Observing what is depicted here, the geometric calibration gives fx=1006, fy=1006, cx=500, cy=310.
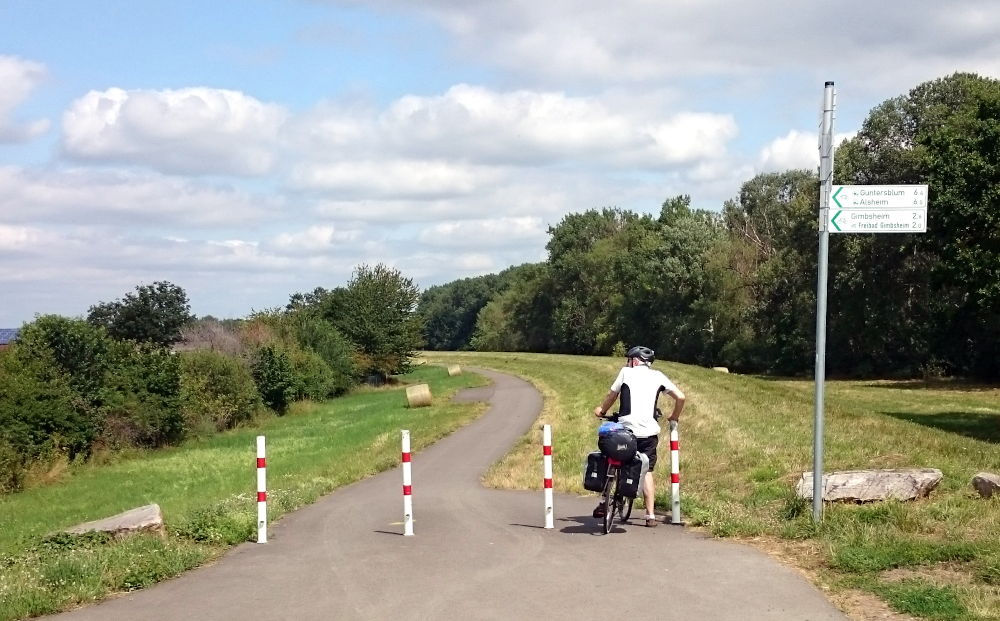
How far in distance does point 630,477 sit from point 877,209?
11.5 ft

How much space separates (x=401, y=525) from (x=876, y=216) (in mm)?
6066

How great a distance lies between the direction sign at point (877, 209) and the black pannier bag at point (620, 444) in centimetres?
279

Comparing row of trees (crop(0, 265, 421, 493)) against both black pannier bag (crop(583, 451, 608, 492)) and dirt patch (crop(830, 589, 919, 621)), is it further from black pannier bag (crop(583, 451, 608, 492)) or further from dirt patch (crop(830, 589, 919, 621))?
dirt patch (crop(830, 589, 919, 621))

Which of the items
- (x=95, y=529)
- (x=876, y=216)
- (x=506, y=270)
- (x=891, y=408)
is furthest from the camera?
(x=506, y=270)

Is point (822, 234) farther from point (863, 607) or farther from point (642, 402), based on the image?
point (863, 607)

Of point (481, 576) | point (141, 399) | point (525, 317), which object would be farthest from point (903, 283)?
point (525, 317)

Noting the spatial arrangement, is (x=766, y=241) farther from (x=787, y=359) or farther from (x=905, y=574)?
(x=905, y=574)

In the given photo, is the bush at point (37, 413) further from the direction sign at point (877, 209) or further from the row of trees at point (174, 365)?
the direction sign at point (877, 209)

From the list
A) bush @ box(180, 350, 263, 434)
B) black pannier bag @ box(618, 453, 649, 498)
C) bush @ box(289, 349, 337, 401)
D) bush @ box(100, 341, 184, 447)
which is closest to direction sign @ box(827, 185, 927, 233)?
black pannier bag @ box(618, 453, 649, 498)

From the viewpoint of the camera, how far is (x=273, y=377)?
166ft

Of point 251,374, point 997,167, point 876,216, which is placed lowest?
point 251,374

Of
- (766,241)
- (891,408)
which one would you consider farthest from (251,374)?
(766,241)

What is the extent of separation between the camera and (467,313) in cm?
18125

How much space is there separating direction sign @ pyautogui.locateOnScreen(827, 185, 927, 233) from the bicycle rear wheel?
3.17 m
